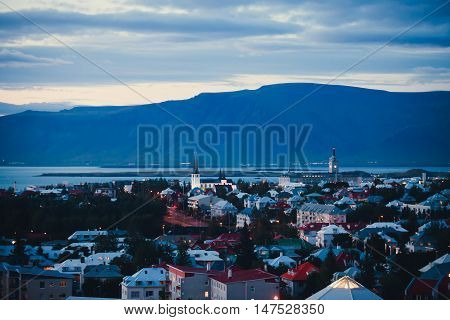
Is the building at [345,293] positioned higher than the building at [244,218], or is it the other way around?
the building at [345,293]

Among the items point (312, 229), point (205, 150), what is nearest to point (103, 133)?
point (205, 150)

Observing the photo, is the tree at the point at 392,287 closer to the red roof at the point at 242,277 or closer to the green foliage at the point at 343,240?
the red roof at the point at 242,277

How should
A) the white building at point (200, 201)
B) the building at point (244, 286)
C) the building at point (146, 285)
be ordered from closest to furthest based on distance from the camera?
the building at point (244, 286) → the building at point (146, 285) → the white building at point (200, 201)

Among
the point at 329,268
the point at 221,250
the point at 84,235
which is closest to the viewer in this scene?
the point at 329,268

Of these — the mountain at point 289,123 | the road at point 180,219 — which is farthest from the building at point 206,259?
the mountain at point 289,123

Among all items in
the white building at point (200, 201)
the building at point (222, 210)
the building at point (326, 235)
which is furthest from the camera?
the white building at point (200, 201)

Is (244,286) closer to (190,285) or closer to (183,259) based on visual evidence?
(190,285)

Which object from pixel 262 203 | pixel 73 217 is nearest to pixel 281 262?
pixel 73 217

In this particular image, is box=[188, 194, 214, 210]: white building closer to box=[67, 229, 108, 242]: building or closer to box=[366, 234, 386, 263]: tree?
box=[67, 229, 108, 242]: building
